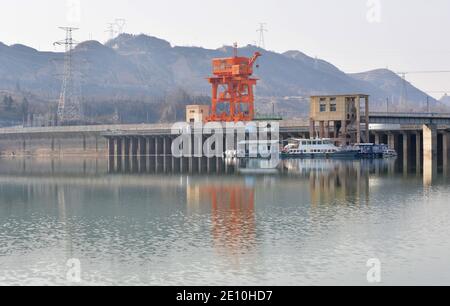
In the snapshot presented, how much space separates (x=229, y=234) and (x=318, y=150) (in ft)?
289

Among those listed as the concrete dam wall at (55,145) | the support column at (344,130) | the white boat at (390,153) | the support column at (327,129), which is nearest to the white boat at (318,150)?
the support column at (344,130)

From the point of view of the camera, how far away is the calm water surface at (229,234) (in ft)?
91.9

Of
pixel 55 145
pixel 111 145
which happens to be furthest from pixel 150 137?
pixel 55 145

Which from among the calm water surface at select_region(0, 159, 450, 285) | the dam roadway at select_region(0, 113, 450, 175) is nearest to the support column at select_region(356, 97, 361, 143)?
the dam roadway at select_region(0, 113, 450, 175)

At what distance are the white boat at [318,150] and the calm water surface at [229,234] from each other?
177 ft

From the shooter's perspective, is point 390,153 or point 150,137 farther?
point 150,137

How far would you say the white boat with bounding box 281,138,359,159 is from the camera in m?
120

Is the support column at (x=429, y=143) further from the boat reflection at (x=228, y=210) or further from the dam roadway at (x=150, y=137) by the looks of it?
the boat reflection at (x=228, y=210)

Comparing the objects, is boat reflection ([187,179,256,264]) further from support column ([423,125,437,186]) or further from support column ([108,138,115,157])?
support column ([108,138,115,157])

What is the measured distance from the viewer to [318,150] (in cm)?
12319

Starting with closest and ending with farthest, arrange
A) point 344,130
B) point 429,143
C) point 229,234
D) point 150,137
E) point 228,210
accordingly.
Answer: point 229,234 → point 228,210 → point 429,143 → point 344,130 → point 150,137

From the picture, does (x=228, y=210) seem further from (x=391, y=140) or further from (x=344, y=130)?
(x=391, y=140)
